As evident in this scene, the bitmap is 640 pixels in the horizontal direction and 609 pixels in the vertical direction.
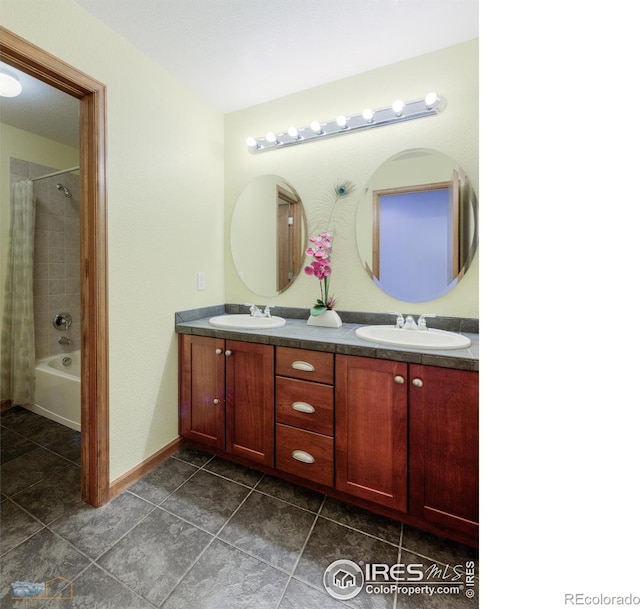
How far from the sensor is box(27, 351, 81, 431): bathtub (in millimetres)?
2170

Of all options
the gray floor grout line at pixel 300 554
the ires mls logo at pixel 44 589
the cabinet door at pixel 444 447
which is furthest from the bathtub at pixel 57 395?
the cabinet door at pixel 444 447

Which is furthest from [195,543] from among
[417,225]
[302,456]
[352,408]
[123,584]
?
[417,225]

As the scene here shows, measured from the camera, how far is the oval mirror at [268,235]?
2.06m

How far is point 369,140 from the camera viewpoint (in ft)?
5.98

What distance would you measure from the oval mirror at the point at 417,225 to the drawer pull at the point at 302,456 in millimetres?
1006

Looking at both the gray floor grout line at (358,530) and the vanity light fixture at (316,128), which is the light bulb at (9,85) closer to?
the vanity light fixture at (316,128)

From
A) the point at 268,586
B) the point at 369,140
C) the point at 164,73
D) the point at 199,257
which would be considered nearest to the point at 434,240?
the point at 369,140

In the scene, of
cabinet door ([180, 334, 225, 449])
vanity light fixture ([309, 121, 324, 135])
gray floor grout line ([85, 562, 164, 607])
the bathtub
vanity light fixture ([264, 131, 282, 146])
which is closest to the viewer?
gray floor grout line ([85, 562, 164, 607])

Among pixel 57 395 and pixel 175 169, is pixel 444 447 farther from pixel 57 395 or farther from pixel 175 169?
pixel 57 395

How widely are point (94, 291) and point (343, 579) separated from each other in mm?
1645
